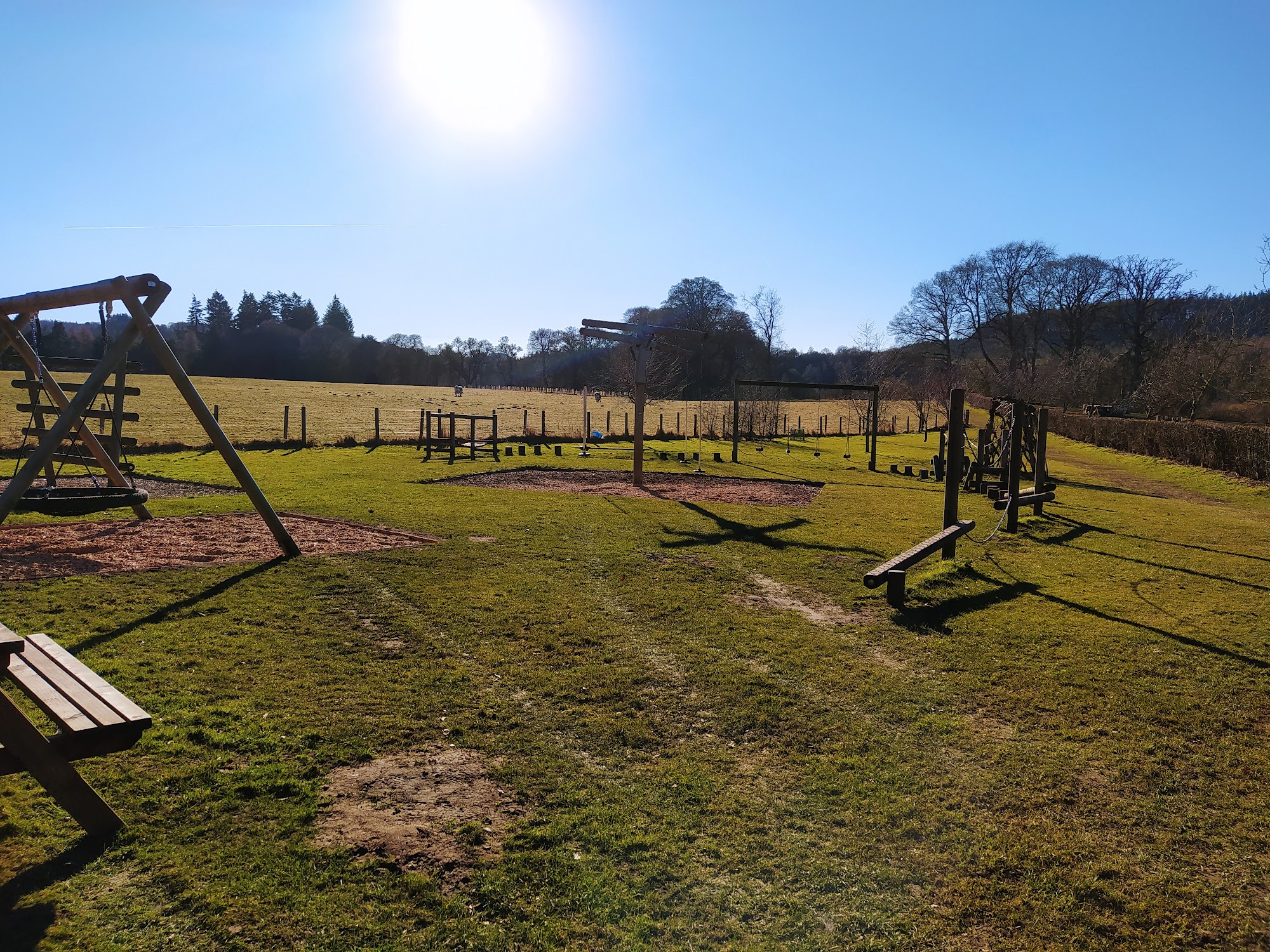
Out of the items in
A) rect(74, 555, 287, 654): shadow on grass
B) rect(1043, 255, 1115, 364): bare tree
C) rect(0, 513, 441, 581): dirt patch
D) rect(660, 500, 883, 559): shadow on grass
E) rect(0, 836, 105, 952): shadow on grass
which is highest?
rect(1043, 255, 1115, 364): bare tree

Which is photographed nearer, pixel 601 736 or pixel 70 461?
pixel 601 736

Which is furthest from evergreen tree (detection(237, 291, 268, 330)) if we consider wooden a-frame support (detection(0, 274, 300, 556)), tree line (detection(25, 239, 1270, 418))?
wooden a-frame support (detection(0, 274, 300, 556))

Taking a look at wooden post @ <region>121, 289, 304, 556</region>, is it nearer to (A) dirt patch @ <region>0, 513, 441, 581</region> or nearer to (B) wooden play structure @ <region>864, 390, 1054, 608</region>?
(A) dirt patch @ <region>0, 513, 441, 581</region>

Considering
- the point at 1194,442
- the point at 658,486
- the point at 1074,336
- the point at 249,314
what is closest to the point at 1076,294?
the point at 1074,336

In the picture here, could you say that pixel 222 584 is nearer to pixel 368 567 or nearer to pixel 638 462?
pixel 368 567

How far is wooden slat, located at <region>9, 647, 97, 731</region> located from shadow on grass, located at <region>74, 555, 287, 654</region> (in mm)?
2123

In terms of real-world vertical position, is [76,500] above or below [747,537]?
above

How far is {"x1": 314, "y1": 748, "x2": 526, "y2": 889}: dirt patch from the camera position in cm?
351

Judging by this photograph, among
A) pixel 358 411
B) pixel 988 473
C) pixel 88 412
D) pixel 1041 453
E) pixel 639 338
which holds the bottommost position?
pixel 988 473

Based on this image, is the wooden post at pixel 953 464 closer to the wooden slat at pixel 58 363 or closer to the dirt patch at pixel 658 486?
the dirt patch at pixel 658 486

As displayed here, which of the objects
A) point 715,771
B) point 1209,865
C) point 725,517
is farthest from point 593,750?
point 725,517

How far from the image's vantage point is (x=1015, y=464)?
13195 mm

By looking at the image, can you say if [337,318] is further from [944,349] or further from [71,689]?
[71,689]

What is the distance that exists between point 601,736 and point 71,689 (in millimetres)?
2702
